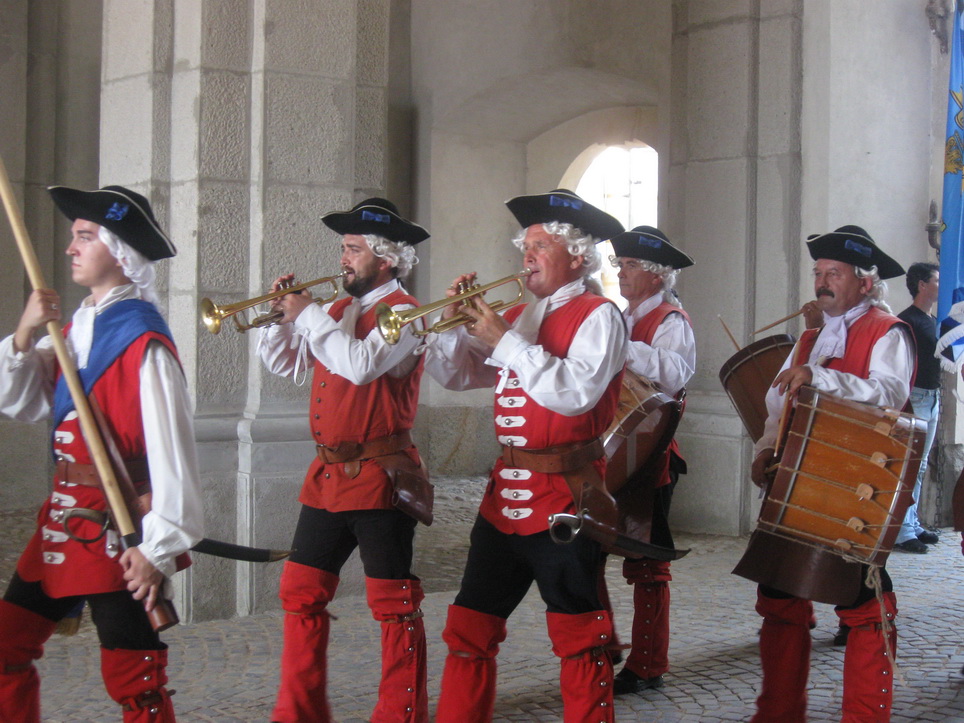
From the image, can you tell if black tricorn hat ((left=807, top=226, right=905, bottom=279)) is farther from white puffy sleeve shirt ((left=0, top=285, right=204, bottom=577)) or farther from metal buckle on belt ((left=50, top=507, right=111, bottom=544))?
metal buckle on belt ((left=50, top=507, right=111, bottom=544))

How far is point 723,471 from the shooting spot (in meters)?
7.94

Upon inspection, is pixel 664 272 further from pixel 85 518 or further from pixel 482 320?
pixel 85 518

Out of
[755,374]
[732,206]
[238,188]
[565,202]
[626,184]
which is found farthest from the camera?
[626,184]

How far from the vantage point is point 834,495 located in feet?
12.6

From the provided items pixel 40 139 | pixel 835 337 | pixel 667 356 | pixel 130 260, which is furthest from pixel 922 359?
pixel 40 139

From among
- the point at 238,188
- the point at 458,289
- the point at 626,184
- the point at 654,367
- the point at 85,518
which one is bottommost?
the point at 85,518

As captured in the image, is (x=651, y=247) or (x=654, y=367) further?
(x=651, y=247)

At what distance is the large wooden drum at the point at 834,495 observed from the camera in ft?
12.3

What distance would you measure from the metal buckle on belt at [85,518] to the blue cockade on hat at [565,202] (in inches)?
66.2

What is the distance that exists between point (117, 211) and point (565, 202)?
55.0 inches

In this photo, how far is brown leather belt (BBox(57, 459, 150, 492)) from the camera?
9.82 ft

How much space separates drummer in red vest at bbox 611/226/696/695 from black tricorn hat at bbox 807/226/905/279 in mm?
802

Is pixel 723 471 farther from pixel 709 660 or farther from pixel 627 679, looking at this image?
pixel 627 679

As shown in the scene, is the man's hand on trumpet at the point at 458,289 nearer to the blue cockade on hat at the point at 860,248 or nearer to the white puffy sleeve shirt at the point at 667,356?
the white puffy sleeve shirt at the point at 667,356
